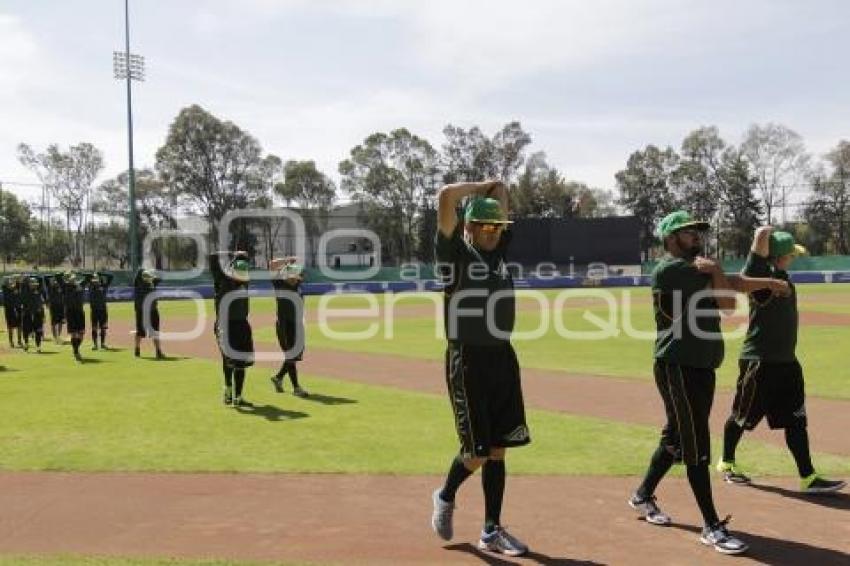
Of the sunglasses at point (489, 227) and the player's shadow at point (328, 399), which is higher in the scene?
the sunglasses at point (489, 227)

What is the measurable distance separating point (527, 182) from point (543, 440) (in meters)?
82.1

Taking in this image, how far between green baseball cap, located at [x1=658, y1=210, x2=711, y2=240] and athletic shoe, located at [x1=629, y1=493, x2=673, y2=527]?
6.23ft

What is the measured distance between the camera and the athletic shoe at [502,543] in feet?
16.1

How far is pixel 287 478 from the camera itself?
6809 millimetres

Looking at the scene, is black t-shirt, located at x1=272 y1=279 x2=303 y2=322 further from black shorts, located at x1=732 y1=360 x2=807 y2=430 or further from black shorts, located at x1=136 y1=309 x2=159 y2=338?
black shorts, located at x1=732 y1=360 x2=807 y2=430

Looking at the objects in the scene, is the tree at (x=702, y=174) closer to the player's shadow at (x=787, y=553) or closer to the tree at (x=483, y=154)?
the tree at (x=483, y=154)

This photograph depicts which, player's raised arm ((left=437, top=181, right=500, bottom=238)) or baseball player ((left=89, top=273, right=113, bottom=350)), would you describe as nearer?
player's raised arm ((left=437, top=181, right=500, bottom=238))

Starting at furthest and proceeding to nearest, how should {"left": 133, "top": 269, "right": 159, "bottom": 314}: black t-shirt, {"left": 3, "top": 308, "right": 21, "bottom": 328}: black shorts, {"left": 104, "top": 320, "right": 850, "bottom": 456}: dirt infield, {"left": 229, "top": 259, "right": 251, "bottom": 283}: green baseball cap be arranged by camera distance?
{"left": 3, "top": 308, "right": 21, "bottom": 328}: black shorts → {"left": 133, "top": 269, "right": 159, "bottom": 314}: black t-shirt → {"left": 229, "top": 259, "right": 251, "bottom": 283}: green baseball cap → {"left": 104, "top": 320, "right": 850, "bottom": 456}: dirt infield

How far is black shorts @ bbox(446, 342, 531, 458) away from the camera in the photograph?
4.89 m

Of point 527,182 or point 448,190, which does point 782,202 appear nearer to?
point 527,182

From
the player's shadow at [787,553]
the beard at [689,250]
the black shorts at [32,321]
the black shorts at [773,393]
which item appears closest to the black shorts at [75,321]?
the black shorts at [32,321]

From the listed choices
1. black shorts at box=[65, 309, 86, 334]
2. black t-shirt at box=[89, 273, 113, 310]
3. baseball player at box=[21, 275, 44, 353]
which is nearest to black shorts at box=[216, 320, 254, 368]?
black shorts at box=[65, 309, 86, 334]

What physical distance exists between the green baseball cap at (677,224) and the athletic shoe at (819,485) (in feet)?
Answer: 8.11

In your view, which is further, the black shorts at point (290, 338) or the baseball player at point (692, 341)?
the black shorts at point (290, 338)
